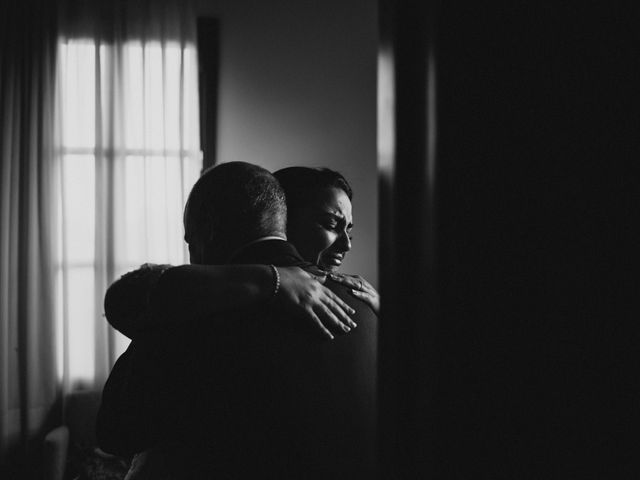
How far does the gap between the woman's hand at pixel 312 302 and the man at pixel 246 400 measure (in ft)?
0.06

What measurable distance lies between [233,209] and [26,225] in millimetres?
2275

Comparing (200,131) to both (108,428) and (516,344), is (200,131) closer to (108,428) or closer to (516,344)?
(108,428)

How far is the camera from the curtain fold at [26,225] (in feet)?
9.25

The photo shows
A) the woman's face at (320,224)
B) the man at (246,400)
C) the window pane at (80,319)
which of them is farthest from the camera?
the window pane at (80,319)

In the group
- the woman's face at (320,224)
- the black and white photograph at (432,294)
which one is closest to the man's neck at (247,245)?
the black and white photograph at (432,294)

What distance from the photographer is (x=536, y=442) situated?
37 cm

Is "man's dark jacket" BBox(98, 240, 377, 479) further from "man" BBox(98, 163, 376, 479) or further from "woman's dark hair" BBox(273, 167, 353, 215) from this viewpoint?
"woman's dark hair" BBox(273, 167, 353, 215)

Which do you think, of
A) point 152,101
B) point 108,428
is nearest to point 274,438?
point 108,428

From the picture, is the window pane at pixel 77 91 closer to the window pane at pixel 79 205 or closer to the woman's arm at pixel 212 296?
the window pane at pixel 79 205

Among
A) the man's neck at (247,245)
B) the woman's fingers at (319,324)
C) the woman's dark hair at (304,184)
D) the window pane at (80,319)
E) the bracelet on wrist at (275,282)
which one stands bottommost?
the window pane at (80,319)

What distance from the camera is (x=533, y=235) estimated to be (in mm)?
376

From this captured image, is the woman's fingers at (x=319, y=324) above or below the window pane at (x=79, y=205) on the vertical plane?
below

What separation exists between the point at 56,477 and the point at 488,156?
285cm

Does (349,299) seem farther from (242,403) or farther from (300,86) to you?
(300,86)
